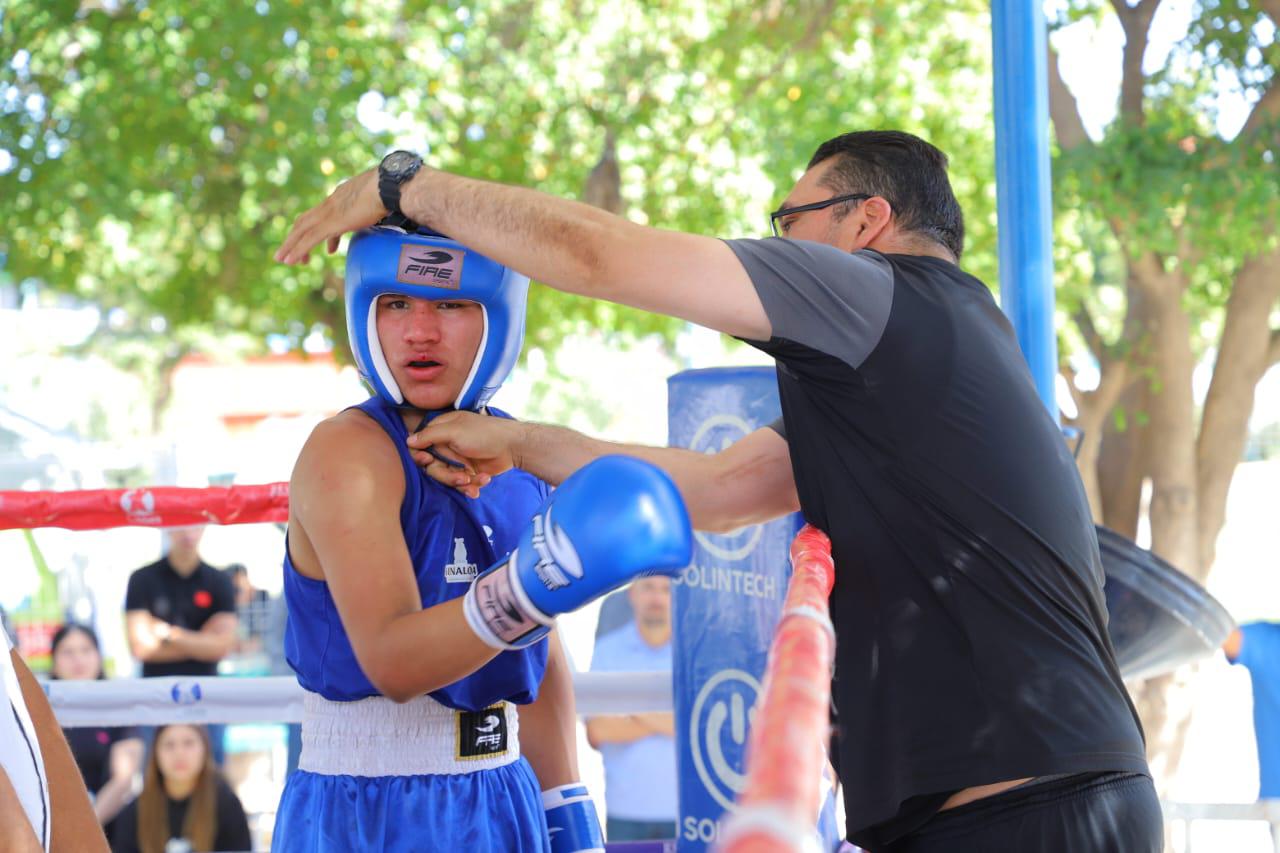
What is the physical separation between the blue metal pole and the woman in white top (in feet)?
7.62

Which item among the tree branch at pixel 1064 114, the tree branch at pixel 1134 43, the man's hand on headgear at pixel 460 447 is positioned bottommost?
the man's hand on headgear at pixel 460 447

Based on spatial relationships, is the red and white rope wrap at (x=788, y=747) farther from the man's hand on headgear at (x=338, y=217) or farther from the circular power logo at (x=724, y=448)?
the circular power logo at (x=724, y=448)

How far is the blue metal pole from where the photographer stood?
3188 millimetres

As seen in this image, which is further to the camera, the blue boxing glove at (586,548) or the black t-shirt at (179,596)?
the black t-shirt at (179,596)

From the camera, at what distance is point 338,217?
2230 millimetres

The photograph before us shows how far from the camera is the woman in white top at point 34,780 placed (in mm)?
1272

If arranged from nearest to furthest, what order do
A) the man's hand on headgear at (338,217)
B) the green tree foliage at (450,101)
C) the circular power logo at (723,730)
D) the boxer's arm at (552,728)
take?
the man's hand on headgear at (338,217)
the boxer's arm at (552,728)
the circular power logo at (723,730)
the green tree foliage at (450,101)

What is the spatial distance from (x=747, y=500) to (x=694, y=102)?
6510mm

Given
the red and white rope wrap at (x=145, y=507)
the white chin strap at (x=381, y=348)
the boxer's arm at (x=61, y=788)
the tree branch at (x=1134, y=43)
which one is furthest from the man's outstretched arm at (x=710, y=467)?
the tree branch at (x=1134, y=43)

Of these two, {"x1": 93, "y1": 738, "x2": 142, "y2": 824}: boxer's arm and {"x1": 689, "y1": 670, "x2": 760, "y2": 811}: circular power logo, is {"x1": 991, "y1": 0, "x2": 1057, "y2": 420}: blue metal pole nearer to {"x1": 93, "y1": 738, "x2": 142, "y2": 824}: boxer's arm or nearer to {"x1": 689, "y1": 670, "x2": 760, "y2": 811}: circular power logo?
{"x1": 689, "y1": 670, "x2": 760, "y2": 811}: circular power logo

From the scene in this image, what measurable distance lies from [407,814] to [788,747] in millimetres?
1264

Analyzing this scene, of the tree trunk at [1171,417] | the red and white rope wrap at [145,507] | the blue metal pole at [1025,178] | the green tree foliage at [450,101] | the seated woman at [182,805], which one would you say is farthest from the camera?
the green tree foliage at [450,101]

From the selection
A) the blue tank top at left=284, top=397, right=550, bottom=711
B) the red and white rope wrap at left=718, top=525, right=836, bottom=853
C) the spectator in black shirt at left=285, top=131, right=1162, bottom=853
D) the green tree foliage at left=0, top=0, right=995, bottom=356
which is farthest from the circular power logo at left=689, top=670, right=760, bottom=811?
the green tree foliage at left=0, top=0, right=995, bottom=356

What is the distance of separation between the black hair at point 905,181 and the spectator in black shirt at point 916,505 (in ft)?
0.60
